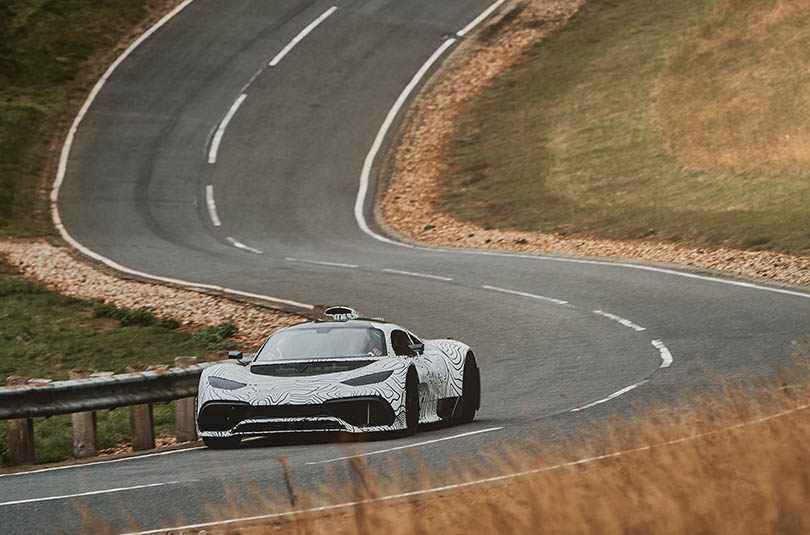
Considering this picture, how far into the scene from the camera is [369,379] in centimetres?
1152

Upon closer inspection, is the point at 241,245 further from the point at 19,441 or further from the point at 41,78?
the point at 19,441

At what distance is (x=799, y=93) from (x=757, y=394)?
80.2 feet

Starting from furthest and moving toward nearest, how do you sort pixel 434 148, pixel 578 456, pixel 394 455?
pixel 434 148
pixel 394 455
pixel 578 456

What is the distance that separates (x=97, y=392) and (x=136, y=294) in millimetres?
11910

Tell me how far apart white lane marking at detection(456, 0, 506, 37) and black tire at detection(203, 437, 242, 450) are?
34.7m

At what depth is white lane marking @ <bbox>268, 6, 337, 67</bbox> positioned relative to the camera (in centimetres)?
4367

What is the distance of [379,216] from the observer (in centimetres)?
3366

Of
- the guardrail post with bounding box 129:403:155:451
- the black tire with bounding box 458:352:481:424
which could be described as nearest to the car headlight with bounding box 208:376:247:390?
the guardrail post with bounding box 129:403:155:451

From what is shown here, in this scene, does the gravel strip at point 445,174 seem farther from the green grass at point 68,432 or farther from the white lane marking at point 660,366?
the green grass at point 68,432

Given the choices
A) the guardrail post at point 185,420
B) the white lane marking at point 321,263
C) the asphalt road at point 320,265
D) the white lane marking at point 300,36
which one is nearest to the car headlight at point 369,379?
the asphalt road at point 320,265

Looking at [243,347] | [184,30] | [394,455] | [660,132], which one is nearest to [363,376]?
[394,455]

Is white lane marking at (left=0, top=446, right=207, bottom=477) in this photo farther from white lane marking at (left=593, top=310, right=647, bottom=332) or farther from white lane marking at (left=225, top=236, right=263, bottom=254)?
white lane marking at (left=225, top=236, right=263, bottom=254)

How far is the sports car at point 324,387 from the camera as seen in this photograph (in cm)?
1138

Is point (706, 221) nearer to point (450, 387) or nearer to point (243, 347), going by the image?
point (243, 347)
